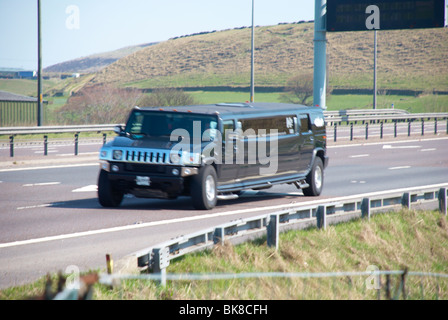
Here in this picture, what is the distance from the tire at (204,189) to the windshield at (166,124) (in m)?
0.81

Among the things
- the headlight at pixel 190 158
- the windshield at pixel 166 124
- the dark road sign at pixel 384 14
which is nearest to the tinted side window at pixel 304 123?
the windshield at pixel 166 124

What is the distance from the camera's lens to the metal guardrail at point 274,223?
27.7 ft

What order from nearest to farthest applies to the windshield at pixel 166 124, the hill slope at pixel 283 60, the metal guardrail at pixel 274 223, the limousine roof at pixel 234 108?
the metal guardrail at pixel 274 223 < the windshield at pixel 166 124 < the limousine roof at pixel 234 108 < the hill slope at pixel 283 60

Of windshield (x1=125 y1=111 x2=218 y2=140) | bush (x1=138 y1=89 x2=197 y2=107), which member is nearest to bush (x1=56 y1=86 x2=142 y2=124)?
bush (x1=138 y1=89 x2=197 y2=107)

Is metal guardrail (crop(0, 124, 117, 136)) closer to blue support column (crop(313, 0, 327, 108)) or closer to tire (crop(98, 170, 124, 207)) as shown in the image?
blue support column (crop(313, 0, 327, 108))

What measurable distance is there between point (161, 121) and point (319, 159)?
14.9 feet

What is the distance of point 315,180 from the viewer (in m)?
17.7

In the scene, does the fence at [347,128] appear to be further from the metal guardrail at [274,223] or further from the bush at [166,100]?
the metal guardrail at [274,223]

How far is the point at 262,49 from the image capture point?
15925 cm

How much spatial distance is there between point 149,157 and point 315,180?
4.87m

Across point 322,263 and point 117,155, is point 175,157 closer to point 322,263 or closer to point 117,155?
point 117,155

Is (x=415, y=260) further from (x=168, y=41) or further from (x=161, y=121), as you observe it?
(x=168, y=41)

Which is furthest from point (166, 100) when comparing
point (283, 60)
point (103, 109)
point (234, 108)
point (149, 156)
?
point (283, 60)
